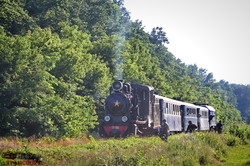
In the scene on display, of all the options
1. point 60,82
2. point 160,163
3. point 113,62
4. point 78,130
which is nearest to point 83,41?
point 113,62

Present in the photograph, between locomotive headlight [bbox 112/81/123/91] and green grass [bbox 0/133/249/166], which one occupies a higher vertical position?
locomotive headlight [bbox 112/81/123/91]

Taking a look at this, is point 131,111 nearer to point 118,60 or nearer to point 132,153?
point 132,153

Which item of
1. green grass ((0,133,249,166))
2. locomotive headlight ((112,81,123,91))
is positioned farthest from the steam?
green grass ((0,133,249,166))

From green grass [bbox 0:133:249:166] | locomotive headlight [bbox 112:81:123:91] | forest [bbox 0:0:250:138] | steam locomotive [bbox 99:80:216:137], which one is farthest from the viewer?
locomotive headlight [bbox 112:81:123:91]

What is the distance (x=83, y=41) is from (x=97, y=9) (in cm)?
3222

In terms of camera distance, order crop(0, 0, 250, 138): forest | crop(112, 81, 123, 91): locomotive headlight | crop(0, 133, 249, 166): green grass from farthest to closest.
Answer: crop(112, 81, 123, 91): locomotive headlight, crop(0, 0, 250, 138): forest, crop(0, 133, 249, 166): green grass

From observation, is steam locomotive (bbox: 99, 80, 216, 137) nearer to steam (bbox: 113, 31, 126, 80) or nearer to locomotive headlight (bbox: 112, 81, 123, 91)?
locomotive headlight (bbox: 112, 81, 123, 91)

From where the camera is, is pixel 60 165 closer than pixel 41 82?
Yes

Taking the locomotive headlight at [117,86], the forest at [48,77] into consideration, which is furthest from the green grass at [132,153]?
the locomotive headlight at [117,86]

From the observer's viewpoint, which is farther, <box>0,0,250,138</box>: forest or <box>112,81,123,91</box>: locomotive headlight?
<box>112,81,123,91</box>: locomotive headlight

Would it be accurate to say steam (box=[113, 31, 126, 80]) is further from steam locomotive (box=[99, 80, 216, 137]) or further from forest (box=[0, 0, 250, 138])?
steam locomotive (box=[99, 80, 216, 137])

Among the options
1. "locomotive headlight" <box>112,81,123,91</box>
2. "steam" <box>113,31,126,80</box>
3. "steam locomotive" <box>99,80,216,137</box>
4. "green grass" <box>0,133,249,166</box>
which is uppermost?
"steam" <box>113,31,126,80</box>

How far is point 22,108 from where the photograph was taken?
24.1 meters

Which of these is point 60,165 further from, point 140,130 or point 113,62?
point 113,62
